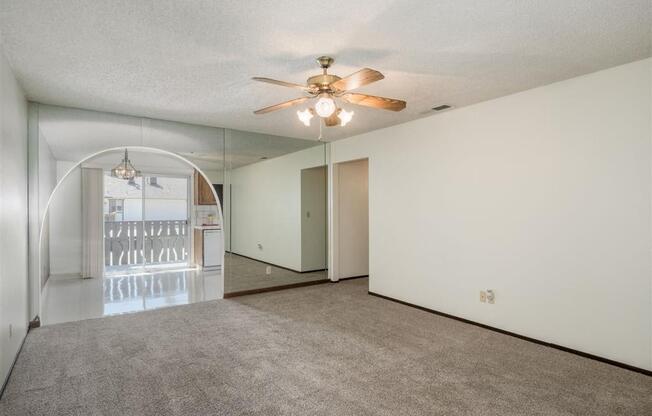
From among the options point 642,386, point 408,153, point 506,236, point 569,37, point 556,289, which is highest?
point 569,37

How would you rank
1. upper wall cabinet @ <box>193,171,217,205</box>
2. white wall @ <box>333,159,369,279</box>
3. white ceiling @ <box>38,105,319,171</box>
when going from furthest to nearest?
upper wall cabinet @ <box>193,171,217,205</box>
white wall @ <box>333,159,369,279</box>
white ceiling @ <box>38,105,319,171</box>

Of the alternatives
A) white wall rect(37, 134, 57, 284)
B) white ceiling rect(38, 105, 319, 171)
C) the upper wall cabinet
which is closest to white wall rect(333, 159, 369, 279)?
white ceiling rect(38, 105, 319, 171)

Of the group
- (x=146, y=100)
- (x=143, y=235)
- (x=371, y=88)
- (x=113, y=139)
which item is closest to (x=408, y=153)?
(x=371, y=88)

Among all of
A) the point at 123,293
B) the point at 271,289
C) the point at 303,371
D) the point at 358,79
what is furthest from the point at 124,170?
the point at 358,79

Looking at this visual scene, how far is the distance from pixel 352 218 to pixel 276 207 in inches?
63.6

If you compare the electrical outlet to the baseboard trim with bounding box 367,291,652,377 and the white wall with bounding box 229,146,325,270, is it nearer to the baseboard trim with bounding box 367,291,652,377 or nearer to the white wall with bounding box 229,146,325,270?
the baseboard trim with bounding box 367,291,652,377

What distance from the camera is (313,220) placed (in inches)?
265

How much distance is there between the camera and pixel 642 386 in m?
2.57

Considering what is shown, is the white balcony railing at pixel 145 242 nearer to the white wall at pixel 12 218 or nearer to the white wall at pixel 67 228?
the white wall at pixel 67 228

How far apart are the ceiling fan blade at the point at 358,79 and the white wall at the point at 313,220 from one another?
4.09m

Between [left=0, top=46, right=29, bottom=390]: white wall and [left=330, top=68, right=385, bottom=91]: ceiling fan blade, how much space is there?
2.44m

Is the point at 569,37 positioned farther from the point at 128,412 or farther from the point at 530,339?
the point at 128,412

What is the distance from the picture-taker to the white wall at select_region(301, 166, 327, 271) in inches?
262

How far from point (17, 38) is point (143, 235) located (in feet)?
18.7
